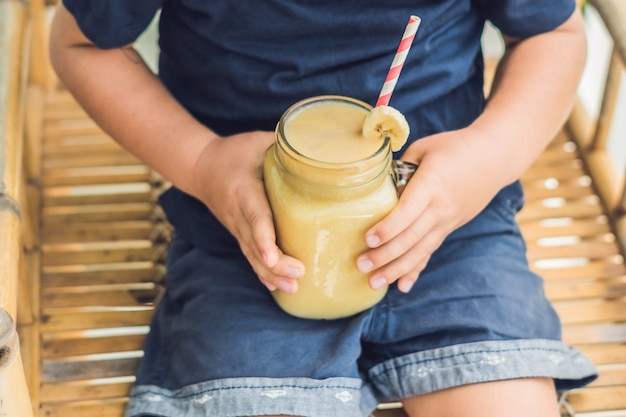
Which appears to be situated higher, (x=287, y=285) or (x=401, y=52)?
(x=401, y=52)

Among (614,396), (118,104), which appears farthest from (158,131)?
(614,396)

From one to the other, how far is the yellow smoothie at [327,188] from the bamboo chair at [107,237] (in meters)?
0.20

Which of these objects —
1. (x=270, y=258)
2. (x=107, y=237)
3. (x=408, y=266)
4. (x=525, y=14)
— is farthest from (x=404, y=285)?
(x=107, y=237)

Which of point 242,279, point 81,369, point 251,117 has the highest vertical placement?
point 251,117

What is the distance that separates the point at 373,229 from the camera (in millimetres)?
646

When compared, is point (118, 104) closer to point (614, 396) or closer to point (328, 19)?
point (328, 19)

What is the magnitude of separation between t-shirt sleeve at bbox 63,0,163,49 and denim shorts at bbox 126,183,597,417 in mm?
195

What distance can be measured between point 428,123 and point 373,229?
20 cm

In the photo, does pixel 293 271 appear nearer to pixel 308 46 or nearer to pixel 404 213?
pixel 404 213

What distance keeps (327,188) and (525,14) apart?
0.30m

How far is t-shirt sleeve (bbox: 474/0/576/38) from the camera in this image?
0.80 meters

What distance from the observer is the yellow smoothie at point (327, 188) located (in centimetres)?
61

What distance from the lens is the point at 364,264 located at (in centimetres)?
67

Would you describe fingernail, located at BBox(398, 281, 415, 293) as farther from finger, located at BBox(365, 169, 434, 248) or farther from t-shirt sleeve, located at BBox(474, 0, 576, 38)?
t-shirt sleeve, located at BBox(474, 0, 576, 38)
